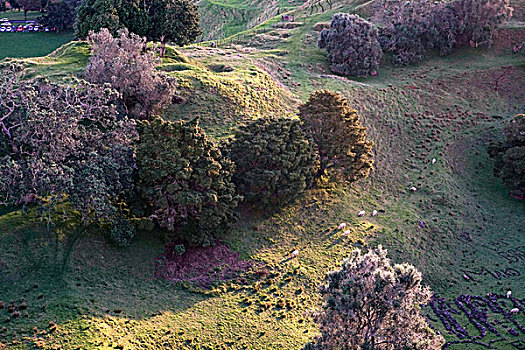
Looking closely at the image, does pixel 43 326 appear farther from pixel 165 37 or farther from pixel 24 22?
pixel 24 22

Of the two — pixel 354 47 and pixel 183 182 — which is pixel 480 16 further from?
pixel 183 182

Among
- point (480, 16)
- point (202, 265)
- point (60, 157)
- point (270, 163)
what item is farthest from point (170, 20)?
point (480, 16)

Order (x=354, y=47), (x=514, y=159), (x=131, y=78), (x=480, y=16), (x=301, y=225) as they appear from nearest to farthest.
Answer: (x=301, y=225)
(x=131, y=78)
(x=514, y=159)
(x=354, y=47)
(x=480, y=16)

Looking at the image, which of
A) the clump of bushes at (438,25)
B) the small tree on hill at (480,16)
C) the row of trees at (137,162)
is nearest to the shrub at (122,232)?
the row of trees at (137,162)

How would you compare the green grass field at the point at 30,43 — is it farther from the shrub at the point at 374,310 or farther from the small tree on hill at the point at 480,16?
the shrub at the point at 374,310

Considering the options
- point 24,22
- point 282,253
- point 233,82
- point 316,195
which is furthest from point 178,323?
point 24,22

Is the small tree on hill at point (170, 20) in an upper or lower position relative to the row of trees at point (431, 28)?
upper
